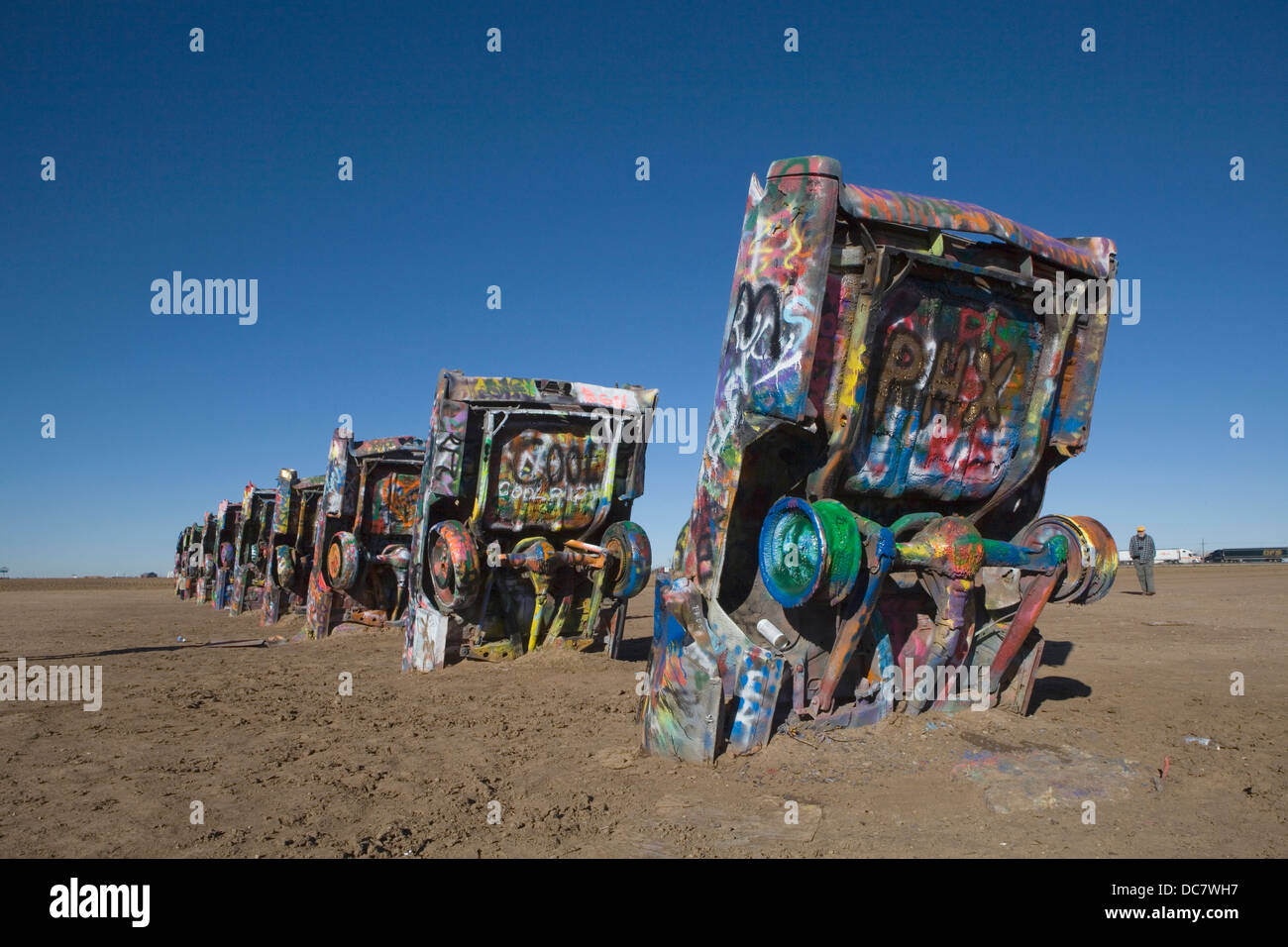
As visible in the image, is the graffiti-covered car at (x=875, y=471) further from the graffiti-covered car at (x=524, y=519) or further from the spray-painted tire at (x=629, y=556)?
→ the graffiti-covered car at (x=524, y=519)

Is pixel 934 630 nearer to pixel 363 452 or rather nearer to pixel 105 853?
pixel 105 853

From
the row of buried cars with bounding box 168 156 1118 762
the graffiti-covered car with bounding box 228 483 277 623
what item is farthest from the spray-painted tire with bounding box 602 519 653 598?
the graffiti-covered car with bounding box 228 483 277 623

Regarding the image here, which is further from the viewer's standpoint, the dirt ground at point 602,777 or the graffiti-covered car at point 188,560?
the graffiti-covered car at point 188,560

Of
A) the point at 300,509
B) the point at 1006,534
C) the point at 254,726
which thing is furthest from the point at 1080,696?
the point at 300,509

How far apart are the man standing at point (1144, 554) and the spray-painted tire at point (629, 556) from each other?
13310mm

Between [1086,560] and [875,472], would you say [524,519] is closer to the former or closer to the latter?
[875,472]

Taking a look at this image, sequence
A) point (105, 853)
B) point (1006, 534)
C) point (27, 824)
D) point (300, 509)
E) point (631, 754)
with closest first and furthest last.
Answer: point (105, 853), point (27, 824), point (631, 754), point (1006, 534), point (300, 509)

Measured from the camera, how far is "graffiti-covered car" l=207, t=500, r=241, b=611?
2064cm

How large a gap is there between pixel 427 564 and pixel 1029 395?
6.65 meters

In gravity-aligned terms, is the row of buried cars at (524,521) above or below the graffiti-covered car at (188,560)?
above

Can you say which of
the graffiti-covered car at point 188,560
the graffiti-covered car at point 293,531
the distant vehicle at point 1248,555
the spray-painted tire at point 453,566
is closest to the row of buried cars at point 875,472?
the spray-painted tire at point 453,566

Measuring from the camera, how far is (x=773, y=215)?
4.95 meters

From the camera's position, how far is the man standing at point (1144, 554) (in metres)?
18.0

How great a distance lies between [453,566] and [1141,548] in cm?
1572
